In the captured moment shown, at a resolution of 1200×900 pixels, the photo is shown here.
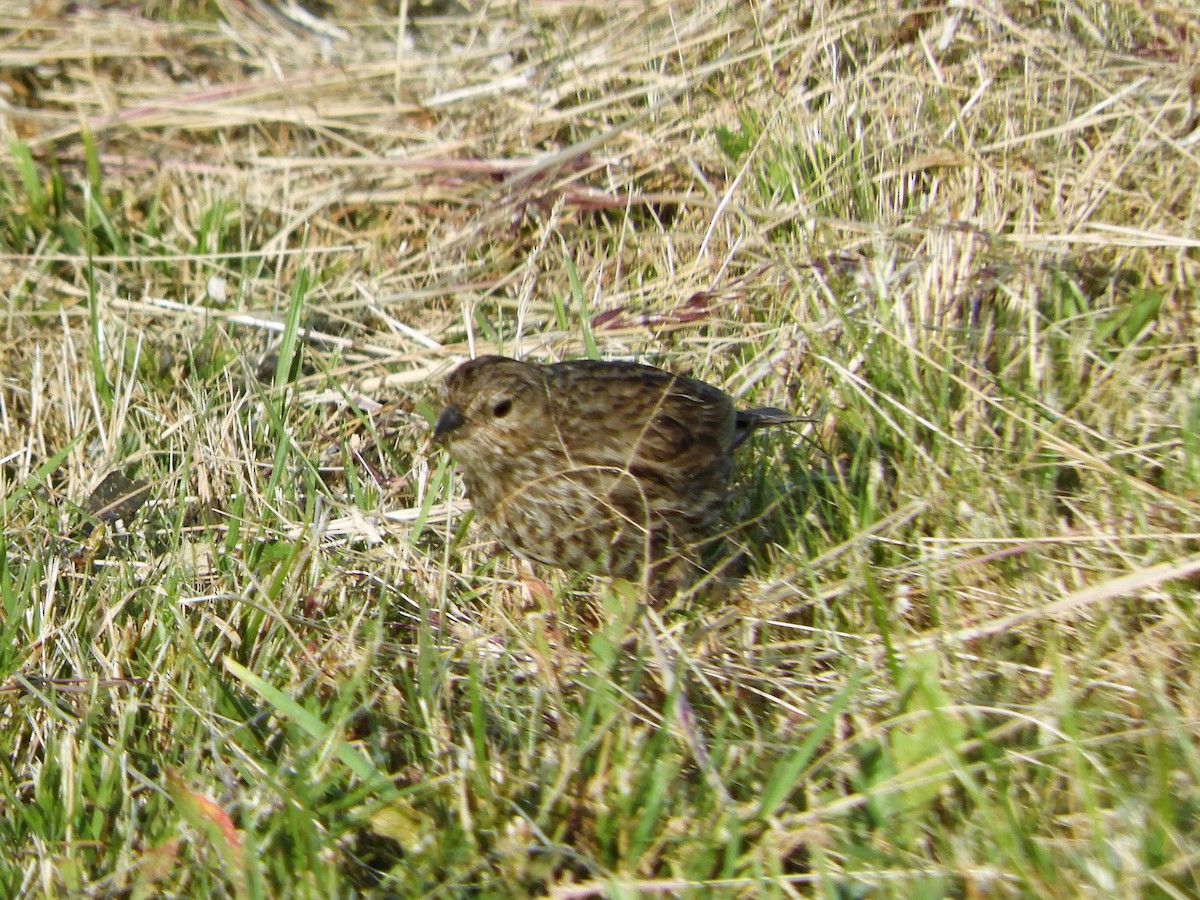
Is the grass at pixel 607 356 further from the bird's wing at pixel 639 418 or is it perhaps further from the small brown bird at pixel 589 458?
the bird's wing at pixel 639 418

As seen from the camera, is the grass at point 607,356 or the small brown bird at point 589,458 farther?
the small brown bird at point 589,458

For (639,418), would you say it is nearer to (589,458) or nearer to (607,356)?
(589,458)

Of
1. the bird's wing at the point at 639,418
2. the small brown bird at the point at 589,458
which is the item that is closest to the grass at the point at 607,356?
the small brown bird at the point at 589,458

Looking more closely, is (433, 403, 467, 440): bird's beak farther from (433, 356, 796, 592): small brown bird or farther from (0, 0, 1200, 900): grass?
(0, 0, 1200, 900): grass

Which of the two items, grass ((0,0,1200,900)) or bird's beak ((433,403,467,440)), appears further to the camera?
bird's beak ((433,403,467,440))

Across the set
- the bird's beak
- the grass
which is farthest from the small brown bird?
the grass
